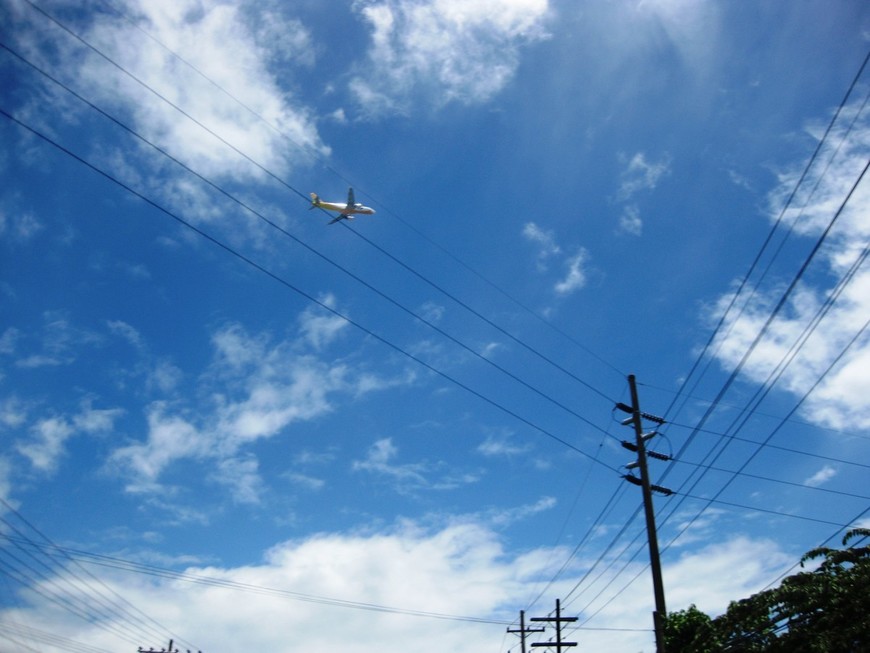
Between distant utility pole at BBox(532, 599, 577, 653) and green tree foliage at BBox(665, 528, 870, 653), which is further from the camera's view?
distant utility pole at BBox(532, 599, 577, 653)

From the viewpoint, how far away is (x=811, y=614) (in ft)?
59.0

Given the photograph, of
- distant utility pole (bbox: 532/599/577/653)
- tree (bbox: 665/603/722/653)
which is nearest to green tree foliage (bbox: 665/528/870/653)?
tree (bbox: 665/603/722/653)

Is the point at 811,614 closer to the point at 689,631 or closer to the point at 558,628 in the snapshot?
the point at 689,631

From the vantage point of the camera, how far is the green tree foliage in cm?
1636

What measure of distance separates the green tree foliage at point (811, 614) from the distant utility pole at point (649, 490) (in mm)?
2109

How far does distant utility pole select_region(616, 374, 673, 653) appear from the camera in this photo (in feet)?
65.9

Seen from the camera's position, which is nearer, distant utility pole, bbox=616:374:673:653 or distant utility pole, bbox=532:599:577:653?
distant utility pole, bbox=616:374:673:653

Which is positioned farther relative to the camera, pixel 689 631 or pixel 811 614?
pixel 689 631

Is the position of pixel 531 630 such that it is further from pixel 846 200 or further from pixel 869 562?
pixel 846 200

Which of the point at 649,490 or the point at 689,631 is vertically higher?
the point at 649,490

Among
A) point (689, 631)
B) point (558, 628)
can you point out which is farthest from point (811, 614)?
point (558, 628)

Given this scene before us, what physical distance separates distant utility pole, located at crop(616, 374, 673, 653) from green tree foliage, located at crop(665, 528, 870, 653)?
6.92 ft

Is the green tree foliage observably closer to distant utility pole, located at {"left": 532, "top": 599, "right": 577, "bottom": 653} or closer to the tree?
the tree

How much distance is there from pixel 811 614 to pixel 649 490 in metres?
6.79
